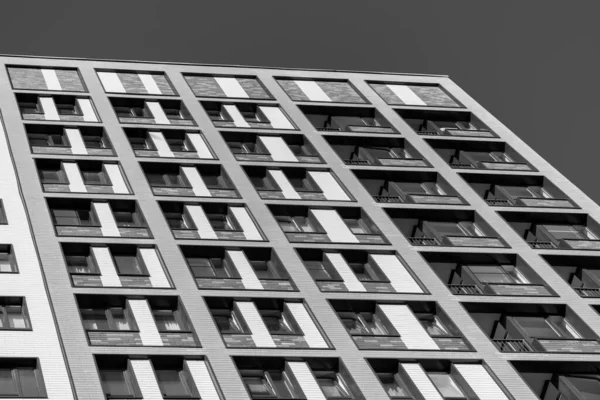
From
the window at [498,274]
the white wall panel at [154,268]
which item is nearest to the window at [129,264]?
the white wall panel at [154,268]

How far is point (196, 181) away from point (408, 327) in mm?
13886

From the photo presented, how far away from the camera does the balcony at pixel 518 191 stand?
184 feet

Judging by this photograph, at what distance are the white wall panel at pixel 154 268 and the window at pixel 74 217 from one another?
344 centimetres

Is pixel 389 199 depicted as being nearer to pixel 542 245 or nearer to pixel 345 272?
pixel 542 245

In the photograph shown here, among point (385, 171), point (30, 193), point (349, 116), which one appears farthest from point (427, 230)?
point (30, 193)

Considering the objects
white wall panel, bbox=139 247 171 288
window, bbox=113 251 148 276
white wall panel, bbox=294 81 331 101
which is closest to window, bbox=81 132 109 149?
window, bbox=113 251 148 276

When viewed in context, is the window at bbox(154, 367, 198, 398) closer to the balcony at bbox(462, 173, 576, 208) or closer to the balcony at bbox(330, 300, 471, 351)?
the balcony at bbox(330, 300, 471, 351)

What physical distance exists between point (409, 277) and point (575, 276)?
28.0 feet

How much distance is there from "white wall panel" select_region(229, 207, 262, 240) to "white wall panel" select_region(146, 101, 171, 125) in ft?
32.2

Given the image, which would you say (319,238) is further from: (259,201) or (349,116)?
(349,116)

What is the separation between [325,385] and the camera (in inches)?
1594

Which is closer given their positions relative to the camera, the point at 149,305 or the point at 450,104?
the point at 149,305

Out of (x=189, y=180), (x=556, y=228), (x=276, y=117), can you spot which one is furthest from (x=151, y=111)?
(x=556, y=228)

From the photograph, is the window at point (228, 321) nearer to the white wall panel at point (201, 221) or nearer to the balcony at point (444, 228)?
the white wall panel at point (201, 221)
